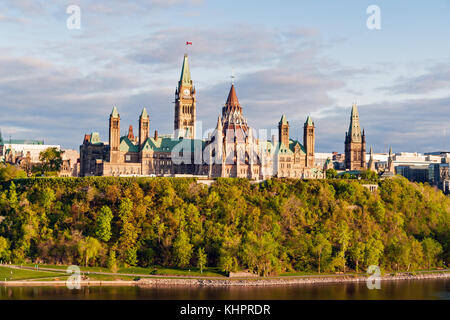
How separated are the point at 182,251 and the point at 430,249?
→ 48019 mm

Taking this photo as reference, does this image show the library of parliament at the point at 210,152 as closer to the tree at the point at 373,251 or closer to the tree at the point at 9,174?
the tree at the point at 9,174

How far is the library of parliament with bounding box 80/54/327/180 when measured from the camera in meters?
166

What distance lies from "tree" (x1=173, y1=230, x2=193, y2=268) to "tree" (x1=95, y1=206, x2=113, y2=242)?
12756 millimetres

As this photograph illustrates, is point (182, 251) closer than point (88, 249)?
No

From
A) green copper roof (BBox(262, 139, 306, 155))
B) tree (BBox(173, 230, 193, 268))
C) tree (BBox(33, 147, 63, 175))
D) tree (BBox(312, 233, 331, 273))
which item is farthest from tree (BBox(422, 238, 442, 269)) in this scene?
tree (BBox(33, 147, 63, 175))

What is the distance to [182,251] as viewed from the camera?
11356 centimetres

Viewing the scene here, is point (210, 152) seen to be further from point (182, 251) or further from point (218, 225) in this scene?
point (182, 251)

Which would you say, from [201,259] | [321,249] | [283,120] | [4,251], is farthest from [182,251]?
[283,120]

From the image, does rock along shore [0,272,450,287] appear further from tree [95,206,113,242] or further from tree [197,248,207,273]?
tree [95,206,113,242]

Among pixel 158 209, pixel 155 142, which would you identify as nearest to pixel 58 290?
pixel 158 209

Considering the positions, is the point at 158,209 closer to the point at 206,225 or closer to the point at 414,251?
the point at 206,225

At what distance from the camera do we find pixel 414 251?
123312mm

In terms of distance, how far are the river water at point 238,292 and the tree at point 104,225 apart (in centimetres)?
1638
